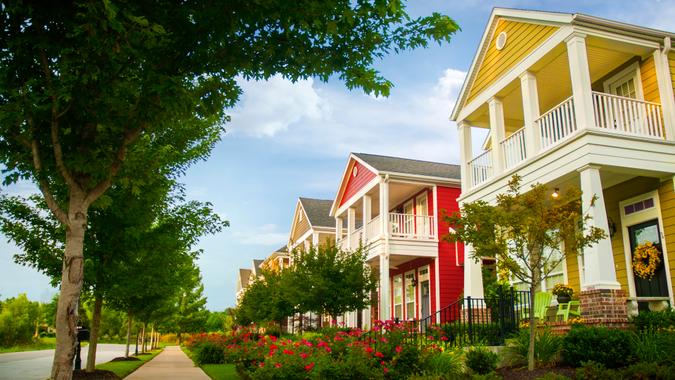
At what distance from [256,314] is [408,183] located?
11.3m

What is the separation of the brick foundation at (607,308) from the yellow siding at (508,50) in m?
Result: 6.40

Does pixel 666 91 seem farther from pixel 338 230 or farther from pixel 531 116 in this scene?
pixel 338 230

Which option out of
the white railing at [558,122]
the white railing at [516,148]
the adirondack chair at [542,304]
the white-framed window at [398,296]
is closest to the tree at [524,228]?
the white railing at [558,122]

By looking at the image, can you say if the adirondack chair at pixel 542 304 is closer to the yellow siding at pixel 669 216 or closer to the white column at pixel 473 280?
the white column at pixel 473 280

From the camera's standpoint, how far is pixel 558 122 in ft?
41.8

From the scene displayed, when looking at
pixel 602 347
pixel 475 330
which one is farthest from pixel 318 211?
pixel 602 347

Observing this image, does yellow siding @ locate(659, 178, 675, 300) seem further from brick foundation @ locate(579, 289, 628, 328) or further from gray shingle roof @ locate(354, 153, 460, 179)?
gray shingle roof @ locate(354, 153, 460, 179)

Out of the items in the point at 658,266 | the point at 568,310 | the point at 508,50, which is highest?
the point at 508,50

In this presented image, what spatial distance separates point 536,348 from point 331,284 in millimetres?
9991

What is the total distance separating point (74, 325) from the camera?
6543mm

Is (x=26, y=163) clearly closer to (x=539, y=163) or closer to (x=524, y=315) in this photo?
(x=539, y=163)

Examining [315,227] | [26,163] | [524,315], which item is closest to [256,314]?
[315,227]

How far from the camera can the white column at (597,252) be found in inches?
412

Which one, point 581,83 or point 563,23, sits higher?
point 563,23
